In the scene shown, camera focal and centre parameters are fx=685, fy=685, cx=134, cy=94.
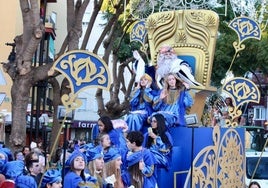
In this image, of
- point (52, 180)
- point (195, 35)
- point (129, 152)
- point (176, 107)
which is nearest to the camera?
point (52, 180)

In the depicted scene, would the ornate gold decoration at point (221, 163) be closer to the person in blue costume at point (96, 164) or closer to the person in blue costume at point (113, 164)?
the person in blue costume at point (113, 164)

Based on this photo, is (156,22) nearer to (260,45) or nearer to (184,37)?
(184,37)

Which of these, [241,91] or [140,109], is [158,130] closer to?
[140,109]

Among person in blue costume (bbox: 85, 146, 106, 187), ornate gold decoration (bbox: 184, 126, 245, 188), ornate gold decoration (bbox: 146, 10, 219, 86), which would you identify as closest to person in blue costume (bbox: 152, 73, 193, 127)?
ornate gold decoration (bbox: 184, 126, 245, 188)

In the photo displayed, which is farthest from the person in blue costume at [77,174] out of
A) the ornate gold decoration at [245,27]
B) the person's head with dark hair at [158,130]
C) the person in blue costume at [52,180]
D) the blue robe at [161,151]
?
A: the ornate gold decoration at [245,27]

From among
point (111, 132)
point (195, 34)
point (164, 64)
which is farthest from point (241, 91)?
point (111, 132)

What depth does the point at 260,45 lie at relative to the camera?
2812cm

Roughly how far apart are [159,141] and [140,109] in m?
1.44

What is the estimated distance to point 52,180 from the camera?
7117mm

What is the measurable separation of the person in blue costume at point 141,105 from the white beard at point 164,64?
0.65 feet

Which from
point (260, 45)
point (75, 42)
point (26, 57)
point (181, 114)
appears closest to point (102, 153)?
point (181, 114)

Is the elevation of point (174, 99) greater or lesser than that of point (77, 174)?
greater

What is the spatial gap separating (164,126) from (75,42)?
256 inches

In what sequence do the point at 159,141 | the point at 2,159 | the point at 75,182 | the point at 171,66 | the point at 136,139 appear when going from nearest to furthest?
the point at 75,182 → the point at 2,159 → the point at 136,139 → the point at 159,141 → the point at 171,66
